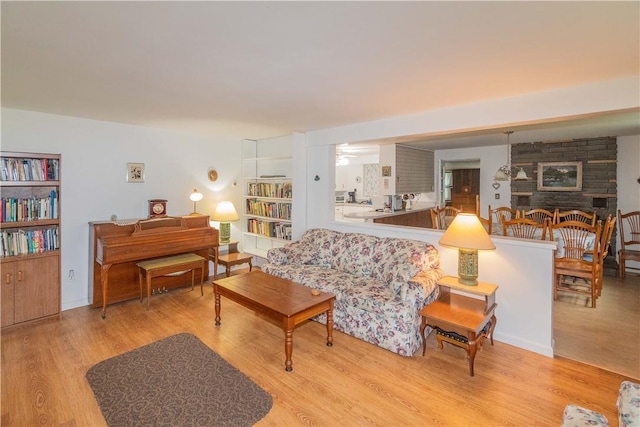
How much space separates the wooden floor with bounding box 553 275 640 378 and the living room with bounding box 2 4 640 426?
35 cm

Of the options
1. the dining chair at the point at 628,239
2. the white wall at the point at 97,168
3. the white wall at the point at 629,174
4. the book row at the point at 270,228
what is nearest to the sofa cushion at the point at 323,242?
the book row at the point at 270,228

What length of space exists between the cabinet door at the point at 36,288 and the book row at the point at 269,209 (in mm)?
2772

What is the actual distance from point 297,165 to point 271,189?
79 centimetres

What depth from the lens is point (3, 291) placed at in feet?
10.4

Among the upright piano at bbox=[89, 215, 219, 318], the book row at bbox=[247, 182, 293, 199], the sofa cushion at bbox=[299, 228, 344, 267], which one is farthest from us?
the book row at bbox=[247, 182, 293, 199]

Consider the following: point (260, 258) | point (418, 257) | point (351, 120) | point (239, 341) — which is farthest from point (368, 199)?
point (239, 341)

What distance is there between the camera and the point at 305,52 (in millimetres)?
1971

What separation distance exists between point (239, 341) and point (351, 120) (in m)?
2.76

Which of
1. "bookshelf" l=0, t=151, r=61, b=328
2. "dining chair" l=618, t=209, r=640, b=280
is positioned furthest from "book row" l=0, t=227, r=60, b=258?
"dining chair" l=618, t=209, r=640, b=280

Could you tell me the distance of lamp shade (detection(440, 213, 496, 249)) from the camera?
9.29ft

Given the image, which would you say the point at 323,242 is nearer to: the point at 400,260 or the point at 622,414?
the point at 400,260

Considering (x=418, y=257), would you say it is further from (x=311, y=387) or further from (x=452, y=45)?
(x=452, y=45)


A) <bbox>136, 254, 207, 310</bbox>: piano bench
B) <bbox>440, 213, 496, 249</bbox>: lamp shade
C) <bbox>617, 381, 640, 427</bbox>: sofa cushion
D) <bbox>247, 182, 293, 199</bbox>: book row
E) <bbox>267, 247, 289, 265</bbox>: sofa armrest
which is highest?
<bbox>247, 182, 293, 199</bbox>: book row

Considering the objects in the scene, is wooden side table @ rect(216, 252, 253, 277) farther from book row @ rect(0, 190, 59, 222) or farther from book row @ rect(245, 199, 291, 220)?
book row @ rect(0, 190, 59, 222)
